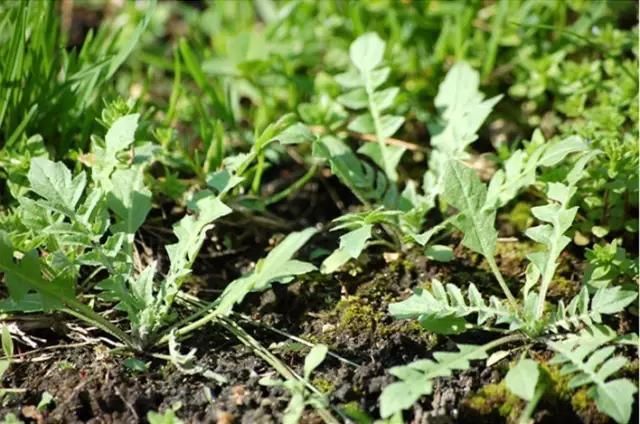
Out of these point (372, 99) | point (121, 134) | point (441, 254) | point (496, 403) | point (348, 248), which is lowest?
point (496, 403)

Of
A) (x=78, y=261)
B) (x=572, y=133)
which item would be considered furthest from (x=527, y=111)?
(x=78, y=261)

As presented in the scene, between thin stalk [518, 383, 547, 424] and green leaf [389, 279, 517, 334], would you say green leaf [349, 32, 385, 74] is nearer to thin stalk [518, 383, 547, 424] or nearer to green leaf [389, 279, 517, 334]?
green leaf [389, 279, 517, 334]

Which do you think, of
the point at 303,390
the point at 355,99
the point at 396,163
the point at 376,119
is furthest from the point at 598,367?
the point at 355,99

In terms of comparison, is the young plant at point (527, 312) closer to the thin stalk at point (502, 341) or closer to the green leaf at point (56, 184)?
the thin stalk at point (502, 341)

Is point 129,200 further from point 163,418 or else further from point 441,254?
point 441,254

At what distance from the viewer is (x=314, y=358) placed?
6.93 ft

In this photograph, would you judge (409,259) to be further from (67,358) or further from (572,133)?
(67,358)

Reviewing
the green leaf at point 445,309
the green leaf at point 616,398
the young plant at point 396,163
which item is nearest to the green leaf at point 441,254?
the young plant at point 396,163

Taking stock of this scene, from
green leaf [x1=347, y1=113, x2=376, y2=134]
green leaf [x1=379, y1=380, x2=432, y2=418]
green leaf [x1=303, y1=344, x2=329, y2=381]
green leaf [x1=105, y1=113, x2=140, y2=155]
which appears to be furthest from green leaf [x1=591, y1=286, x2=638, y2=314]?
green leaf [x1=105, y1=113, x2=140, y2=155]

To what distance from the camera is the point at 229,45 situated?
337 cm

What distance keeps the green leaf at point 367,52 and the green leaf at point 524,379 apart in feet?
3.75

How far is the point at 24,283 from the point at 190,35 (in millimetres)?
1737

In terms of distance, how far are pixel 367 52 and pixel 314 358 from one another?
1131mm

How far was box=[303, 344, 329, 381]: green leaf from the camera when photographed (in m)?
2.10
